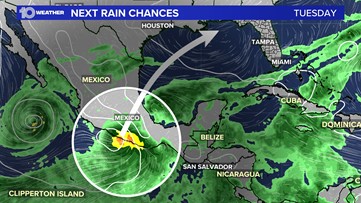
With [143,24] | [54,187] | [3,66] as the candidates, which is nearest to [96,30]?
[143,24]

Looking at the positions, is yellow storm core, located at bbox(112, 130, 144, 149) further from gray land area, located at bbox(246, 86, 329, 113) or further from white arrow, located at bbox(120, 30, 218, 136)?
gray land area, located at bbox(246, 86, 329, 113)

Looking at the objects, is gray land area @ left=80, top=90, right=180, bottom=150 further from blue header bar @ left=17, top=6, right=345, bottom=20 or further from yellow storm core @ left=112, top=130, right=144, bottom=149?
blue header bar @ left=17, top=6, right=345, bottom=20

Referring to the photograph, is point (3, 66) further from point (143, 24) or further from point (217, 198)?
point (217, 198)

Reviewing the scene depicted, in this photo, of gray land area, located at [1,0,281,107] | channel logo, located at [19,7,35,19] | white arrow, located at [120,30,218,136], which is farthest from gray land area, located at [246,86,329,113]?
Answer: channel logo, located at [19,7,35,19]

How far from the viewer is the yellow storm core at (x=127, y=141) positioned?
2.06 metres

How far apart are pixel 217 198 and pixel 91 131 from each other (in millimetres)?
816

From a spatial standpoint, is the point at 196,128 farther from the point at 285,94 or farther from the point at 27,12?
the point at 27,12

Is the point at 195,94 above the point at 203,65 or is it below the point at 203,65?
below

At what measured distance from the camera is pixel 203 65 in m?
2.08

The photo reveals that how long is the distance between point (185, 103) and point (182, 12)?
52cm

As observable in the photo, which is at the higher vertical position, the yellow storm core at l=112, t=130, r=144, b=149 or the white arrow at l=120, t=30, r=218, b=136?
the white arrow at l=120, t=30, r=218, b=136

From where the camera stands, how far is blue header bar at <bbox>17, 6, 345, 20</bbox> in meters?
2.06

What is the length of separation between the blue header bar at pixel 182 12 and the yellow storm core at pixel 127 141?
68 centimetres

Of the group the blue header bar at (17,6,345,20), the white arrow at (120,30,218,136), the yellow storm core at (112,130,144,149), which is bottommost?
the yellow storm core at (112,130,144,149)
